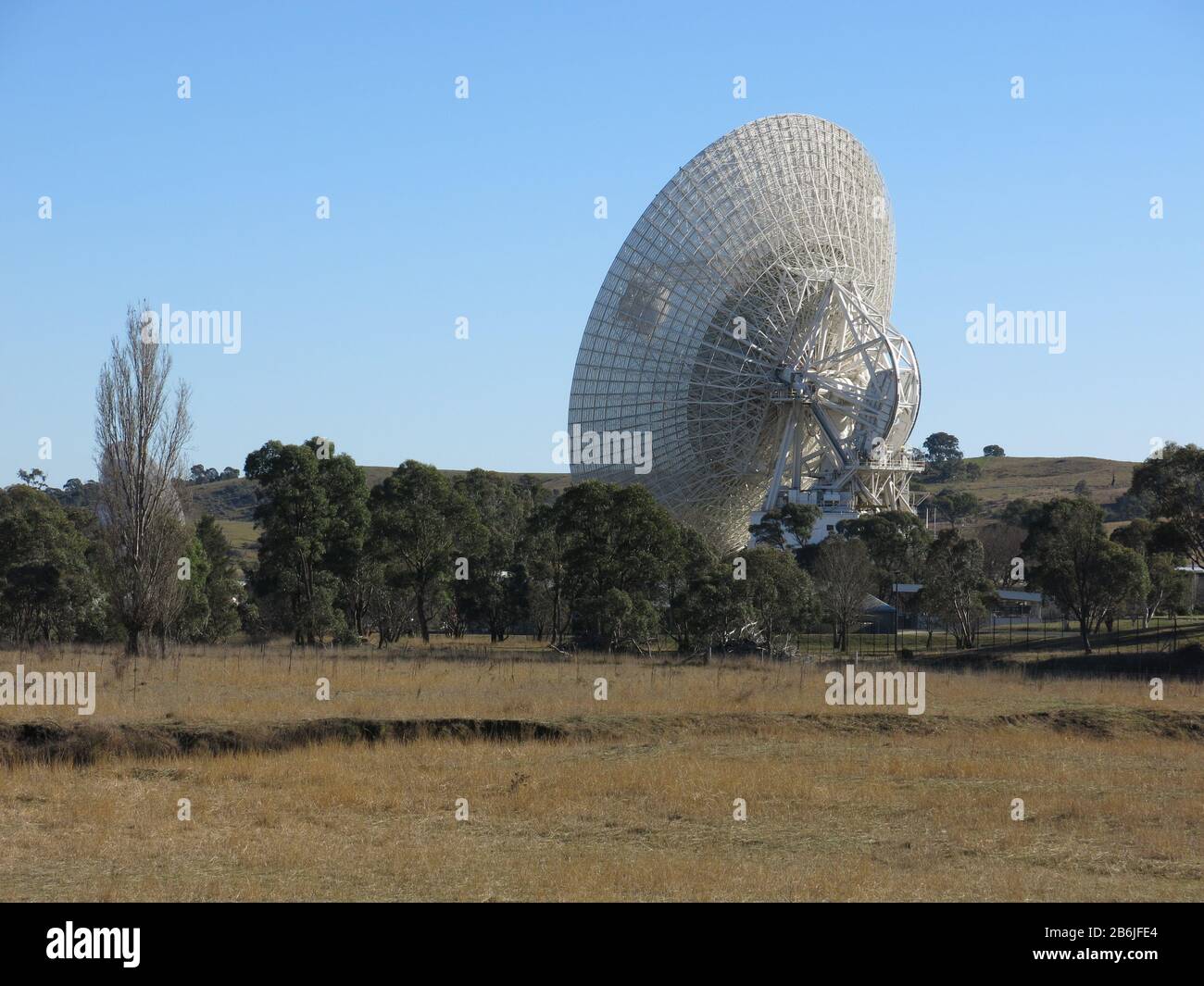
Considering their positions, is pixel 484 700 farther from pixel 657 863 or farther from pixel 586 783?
pixel 657 863

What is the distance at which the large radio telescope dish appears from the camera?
224 ft

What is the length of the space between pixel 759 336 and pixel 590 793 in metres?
52.3

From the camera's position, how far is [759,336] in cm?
7312

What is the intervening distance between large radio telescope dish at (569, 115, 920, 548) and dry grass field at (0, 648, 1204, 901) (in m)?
33.4

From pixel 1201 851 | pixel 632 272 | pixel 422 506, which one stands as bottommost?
pixel 1201 851

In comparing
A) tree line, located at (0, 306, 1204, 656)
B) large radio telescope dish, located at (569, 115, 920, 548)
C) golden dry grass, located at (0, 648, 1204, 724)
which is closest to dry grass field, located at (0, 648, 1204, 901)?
golden dry grass, located at (0, 648, 1204, 724)

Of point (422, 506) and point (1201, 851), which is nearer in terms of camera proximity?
point (1201, 851)

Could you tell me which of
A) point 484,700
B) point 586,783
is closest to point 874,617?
point 484,700

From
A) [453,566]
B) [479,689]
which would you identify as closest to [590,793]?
[479,689]

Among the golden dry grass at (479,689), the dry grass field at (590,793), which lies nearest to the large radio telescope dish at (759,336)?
the golden dry grass at (479,689)

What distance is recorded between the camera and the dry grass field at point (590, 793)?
54.6 ft

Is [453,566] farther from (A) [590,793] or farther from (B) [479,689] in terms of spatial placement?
(A) [590,793]
